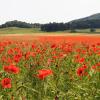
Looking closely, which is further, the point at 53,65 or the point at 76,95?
the point at 53,65

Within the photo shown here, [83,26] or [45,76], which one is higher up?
[45,76]

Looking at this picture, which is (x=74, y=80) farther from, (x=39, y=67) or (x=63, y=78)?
(x=39, y=67)

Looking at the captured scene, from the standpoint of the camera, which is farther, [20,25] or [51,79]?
[20,25]

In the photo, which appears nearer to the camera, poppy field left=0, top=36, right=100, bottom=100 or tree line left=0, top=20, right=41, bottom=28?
poppy field left=0, top=36, right=100, bottom=100

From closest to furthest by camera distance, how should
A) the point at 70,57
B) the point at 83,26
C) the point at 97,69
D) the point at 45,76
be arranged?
the point at 45,76
the point at 97,69
the point at 70,57
the point at 83,26

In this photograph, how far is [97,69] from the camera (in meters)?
5.22

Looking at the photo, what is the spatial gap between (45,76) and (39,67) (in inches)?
68.1

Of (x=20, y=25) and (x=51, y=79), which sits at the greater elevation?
(x=51, y=79)

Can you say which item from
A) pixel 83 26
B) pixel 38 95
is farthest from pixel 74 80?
pixel 83 26

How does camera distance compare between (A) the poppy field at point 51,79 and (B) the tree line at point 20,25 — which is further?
(B) the tree line at point 20,25

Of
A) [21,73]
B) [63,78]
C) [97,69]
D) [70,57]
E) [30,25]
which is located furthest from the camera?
[30,25]

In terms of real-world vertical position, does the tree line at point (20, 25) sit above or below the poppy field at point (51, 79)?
below

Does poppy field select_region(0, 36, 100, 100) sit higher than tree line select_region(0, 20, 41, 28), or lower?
higher

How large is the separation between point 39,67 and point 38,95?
1555mm
